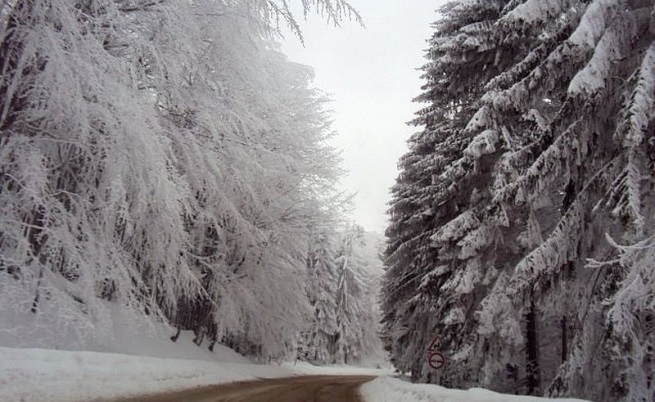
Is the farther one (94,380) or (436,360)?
(436,360)

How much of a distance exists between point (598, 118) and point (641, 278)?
3.50m

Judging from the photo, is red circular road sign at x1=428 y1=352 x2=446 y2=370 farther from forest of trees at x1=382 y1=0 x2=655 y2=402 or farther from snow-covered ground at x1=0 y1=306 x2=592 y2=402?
forest of trees at x1=382 y1=0 x2=655 y2=402

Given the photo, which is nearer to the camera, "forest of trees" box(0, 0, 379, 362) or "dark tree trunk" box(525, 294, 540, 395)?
"forest of trees" box(0, 0, 379, 362)

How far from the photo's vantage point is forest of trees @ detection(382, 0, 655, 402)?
7.54 metres

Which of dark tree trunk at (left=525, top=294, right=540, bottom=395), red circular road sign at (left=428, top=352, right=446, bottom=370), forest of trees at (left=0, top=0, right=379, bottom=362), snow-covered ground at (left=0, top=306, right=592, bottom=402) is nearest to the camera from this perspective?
snow-covered ground at (left=0, top=306, right=592, bottom=402)

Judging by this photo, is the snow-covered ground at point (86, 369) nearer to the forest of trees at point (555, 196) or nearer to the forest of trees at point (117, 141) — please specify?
the forest of trees at point (117, 141)

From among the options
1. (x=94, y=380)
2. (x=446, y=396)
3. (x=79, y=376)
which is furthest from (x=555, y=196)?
(x=79, y=376)

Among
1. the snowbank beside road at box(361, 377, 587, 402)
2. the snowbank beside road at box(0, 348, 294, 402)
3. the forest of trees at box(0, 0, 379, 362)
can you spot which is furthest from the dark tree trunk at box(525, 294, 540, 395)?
the snowbank beside road at box(0, 348, 294, 402)

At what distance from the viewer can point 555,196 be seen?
14922mm

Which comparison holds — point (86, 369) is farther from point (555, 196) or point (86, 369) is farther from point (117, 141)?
point (555, 196)

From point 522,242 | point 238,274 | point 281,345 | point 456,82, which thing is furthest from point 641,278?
point 281,345

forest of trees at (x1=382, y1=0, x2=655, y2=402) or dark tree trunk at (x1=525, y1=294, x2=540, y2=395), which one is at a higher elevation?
forest of trees at (x1=382, y1=0, x2=655, y2=402)

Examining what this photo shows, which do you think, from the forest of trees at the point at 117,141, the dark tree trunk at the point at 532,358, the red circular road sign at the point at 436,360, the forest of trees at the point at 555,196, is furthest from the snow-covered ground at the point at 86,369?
the dark tree trunk at the point at 532,358

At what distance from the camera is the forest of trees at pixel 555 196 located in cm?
754
